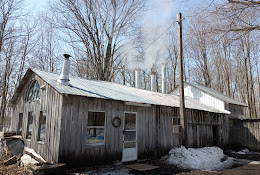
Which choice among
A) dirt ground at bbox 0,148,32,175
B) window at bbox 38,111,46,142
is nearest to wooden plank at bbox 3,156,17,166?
dirt ground at bbox 0,148,32,175

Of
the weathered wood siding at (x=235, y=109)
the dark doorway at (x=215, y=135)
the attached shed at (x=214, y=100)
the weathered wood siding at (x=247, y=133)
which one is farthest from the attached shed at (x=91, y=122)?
the weathered wood siding at (x=247, y=133)

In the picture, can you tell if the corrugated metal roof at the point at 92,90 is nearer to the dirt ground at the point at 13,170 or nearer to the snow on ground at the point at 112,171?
the snow on ground at the point at 112,171

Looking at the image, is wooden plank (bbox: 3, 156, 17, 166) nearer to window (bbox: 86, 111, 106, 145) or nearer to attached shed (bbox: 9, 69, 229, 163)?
attached shed (bbox: 9, 69, 229, 163)

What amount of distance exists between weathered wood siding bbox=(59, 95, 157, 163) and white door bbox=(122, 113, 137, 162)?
197mm

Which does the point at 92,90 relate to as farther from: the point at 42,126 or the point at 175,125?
the point at 175,125

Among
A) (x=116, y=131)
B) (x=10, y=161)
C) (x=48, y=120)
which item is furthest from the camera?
(x=116, y=131)

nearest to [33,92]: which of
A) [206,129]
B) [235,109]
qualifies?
[206,129]

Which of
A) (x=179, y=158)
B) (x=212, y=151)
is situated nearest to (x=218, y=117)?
(x=212, y=151)

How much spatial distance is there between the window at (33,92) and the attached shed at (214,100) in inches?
504

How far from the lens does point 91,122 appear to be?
29.5 ft

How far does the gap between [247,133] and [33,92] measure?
15.2 m

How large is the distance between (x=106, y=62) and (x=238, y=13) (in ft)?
42.6

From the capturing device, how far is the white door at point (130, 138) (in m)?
8.39

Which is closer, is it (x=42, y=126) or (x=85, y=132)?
(x=85, y=132)
